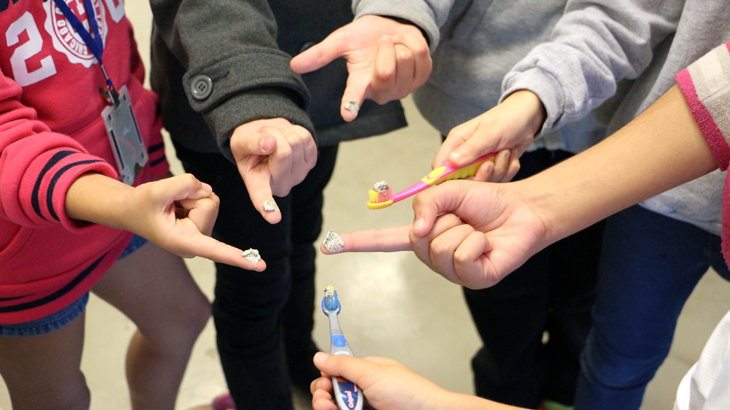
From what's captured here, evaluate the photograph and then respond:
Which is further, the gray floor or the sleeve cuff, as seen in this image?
the gray floor

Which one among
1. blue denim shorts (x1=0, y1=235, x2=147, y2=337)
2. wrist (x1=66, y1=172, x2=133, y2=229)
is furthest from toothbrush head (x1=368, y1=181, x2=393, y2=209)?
blue denim shorts (x1=0, y1=235, x2=147, y2=337)

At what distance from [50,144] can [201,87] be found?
0.47ft

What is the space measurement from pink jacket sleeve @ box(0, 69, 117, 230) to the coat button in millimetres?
114

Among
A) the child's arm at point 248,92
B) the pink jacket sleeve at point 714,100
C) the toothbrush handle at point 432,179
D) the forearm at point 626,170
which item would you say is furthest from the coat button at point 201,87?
the pink jacket sleeve at point 714,100

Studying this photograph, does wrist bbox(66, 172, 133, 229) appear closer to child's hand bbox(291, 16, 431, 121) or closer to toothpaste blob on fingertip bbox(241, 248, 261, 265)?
toothpaste blob on fingertip bbox(241, 248, 261, 265)

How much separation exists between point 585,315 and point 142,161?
2.16 ft

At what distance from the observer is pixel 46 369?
58cm

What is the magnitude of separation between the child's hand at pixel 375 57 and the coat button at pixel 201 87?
0.08 metres

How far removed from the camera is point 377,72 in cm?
54

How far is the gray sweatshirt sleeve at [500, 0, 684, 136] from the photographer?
538mm

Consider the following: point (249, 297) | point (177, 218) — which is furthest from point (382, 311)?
point (177, 218)

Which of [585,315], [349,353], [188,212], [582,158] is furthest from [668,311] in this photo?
[188,212]

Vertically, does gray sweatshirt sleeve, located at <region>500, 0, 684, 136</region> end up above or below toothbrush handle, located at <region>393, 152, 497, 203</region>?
above

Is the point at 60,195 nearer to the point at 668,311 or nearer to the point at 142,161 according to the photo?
the point at 142,161
